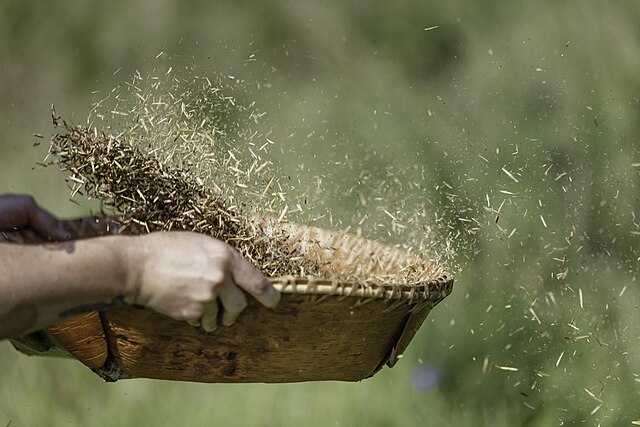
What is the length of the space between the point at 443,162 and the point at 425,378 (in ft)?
3.57

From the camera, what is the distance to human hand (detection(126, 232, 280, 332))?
73.7 inches

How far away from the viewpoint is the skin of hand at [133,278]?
184 centimetres

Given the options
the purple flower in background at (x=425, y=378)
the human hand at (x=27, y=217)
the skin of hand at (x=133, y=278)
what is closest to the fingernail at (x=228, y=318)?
the skin of hand at (x=133, y=278)

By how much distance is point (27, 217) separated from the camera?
7.89 ft

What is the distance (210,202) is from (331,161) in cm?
254

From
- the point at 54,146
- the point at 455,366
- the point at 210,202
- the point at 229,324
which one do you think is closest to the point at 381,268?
the point at 210,202

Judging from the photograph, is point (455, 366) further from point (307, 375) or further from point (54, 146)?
point (54, 146)

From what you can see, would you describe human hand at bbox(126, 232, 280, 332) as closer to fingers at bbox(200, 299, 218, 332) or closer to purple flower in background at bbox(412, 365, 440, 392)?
fingers at bbox(200, 299, 218, 332)

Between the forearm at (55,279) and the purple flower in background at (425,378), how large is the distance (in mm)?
2205

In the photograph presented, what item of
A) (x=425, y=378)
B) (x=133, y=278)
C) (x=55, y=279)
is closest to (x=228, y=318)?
(x=133, y=278)

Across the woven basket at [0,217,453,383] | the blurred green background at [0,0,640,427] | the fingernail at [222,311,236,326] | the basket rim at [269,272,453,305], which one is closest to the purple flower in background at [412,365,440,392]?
the blurred green background at [0,0,640,427]

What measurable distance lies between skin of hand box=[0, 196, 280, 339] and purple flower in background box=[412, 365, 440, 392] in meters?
2.10

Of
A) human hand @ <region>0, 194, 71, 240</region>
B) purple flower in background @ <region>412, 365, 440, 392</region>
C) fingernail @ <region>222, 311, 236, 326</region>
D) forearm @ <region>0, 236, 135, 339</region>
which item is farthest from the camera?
purple flower in background @ <region>412, 365, 440, 392</region>

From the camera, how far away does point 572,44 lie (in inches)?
184
